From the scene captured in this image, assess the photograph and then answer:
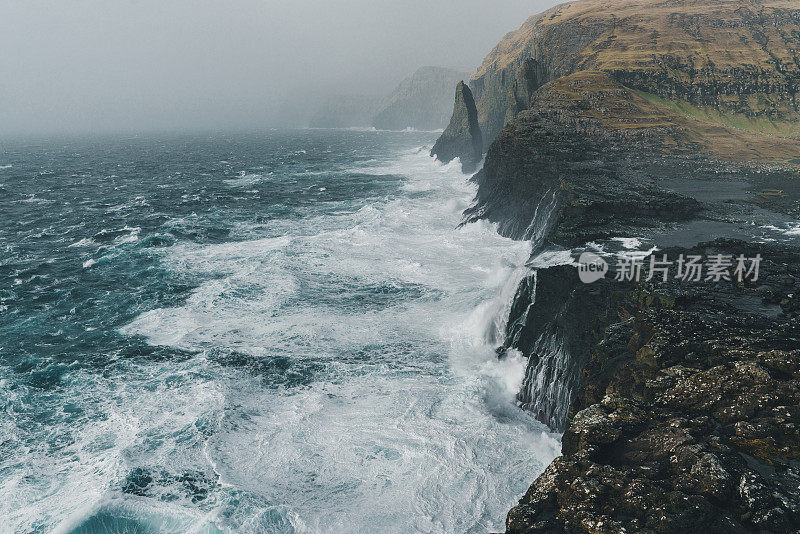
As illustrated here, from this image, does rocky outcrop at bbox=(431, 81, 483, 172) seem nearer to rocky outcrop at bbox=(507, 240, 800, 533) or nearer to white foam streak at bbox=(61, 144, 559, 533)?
white foam streak at bbox=(61, 144, 559, 533)

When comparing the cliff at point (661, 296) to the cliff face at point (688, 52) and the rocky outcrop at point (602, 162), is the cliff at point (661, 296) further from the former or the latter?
the cliff face at point (688, 52)

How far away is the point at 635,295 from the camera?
2133 centimetres

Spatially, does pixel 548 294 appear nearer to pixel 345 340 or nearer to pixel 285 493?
pixel 345 340

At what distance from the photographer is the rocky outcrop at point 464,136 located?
349 feet

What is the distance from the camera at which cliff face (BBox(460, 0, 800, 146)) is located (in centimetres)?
7094

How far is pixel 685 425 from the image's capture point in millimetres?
13047

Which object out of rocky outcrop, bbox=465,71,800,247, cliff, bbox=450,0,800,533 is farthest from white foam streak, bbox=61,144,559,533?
rocky outcrop, bbox=465,71,800,247

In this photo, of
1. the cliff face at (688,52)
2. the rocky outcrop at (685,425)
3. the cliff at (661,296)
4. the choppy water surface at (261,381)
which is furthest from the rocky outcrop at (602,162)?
the rocky outcrop at (685,425)

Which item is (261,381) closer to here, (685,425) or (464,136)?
(685,425)

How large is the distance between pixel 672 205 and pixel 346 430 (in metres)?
32.0

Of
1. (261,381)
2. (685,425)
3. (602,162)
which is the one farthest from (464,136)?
(685,425)

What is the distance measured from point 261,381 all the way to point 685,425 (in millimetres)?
21965

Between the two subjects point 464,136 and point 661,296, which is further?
point 464,136

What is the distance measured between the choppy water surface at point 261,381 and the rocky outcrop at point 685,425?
602 cm
